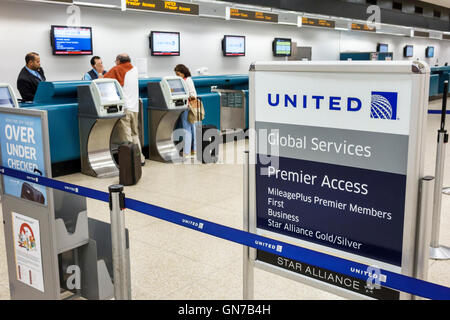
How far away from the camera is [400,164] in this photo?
1620 mm

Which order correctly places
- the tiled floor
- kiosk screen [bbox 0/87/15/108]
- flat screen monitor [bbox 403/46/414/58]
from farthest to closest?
flat screen monitor [bbox 403/46/414/58]
kiosk screen [bbox 0/87/15/108]
the tiled floor

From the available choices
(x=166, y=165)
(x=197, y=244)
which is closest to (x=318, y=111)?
(x=197, y=244)

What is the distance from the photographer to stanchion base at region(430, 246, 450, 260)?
3648 mm

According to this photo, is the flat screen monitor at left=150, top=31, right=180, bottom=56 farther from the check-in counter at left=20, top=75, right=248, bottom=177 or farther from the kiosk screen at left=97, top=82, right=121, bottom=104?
the kiosk screen at left=97, top=82, right=121, bottom=104

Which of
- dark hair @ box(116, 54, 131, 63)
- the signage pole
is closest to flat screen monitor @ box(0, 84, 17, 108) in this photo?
dark hair @ box(116, 54, 131, 63)

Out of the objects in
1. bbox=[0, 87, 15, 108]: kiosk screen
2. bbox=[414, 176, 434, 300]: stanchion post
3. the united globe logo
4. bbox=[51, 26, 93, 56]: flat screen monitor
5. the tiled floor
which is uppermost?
bbox=[51, 26, 93, 56]: flat screen monitor

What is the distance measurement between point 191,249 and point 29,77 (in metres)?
4.35

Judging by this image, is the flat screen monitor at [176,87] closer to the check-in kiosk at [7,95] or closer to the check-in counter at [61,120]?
the check-in counter at [61,120]

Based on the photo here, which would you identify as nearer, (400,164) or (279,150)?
(400,164)

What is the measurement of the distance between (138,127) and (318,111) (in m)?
5.60

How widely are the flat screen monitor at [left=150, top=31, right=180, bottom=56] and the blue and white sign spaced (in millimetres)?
9147

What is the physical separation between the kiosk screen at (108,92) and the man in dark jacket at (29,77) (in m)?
1.39

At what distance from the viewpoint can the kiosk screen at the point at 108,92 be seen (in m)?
5.93
